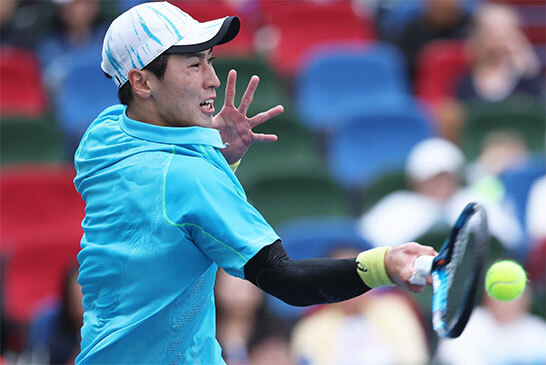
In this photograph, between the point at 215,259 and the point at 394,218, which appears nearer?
the point at 215,259

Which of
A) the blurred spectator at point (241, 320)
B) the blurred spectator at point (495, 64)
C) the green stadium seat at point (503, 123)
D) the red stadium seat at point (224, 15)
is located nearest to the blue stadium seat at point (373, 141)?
the green stadium seat at point (503, 123)

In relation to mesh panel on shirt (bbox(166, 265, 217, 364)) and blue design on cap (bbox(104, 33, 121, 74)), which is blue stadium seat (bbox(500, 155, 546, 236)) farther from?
blue design on cap (bbox(104, 33, 121, 74))

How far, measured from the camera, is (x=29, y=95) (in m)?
7.29

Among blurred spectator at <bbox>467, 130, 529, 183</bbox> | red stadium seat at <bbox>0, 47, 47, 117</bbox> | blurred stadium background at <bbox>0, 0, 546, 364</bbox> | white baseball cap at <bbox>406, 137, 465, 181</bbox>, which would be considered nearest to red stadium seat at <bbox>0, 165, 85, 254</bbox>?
blurred stadium background at <bbox>0, 0, 546, 364</bbox>

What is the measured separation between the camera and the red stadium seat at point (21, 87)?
712 centimetres

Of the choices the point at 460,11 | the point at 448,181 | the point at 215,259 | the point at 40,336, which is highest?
the point at 215,259

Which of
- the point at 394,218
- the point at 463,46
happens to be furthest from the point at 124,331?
the point at 463,46

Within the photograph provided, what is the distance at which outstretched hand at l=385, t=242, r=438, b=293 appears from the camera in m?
2.19

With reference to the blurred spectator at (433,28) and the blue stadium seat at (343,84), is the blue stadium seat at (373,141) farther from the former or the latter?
the blurred spectator at (433,28)

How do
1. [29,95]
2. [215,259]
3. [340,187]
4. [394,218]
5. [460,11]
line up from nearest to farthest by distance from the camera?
[215,259]
[394,218]
[340,187]
[29,95]
[460,11]

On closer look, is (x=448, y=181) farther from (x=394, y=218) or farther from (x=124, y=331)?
(x=124, y=331)

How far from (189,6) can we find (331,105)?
1.34 m

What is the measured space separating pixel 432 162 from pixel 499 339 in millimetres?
1437

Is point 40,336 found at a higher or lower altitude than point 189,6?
lower
